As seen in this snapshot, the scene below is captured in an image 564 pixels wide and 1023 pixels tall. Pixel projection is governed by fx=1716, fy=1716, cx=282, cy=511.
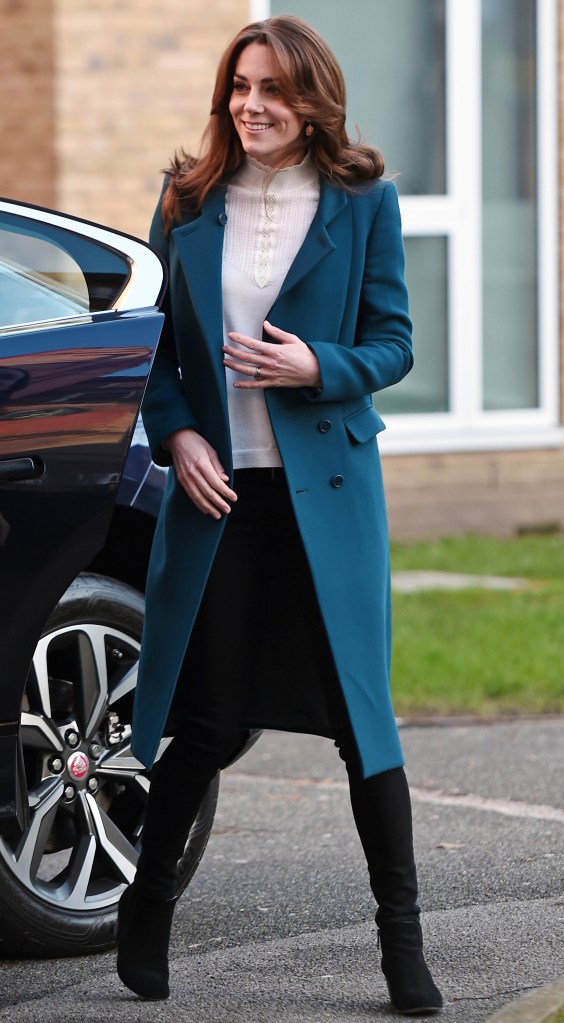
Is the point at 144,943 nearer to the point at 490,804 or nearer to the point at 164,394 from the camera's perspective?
the point at 164,394

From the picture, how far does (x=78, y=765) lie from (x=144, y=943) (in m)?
0.53

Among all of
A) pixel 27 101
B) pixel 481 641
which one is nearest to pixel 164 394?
pixel 481 641

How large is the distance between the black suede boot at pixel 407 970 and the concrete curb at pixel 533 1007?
0.44 ft

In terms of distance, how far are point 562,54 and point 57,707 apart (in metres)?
8.71

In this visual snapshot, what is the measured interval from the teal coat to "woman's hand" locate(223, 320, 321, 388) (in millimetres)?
28

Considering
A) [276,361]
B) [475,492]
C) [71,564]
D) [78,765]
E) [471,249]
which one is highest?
[276,361]

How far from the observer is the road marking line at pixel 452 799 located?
5.21m

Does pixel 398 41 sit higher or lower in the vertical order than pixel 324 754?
higher

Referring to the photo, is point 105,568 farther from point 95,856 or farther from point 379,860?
point 379,860

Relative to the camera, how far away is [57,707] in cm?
391

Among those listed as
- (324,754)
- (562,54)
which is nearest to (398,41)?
(562,54)

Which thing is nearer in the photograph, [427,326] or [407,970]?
[407,970]

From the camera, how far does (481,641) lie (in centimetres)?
780

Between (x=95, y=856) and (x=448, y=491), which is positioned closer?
(x=95, y=856)
